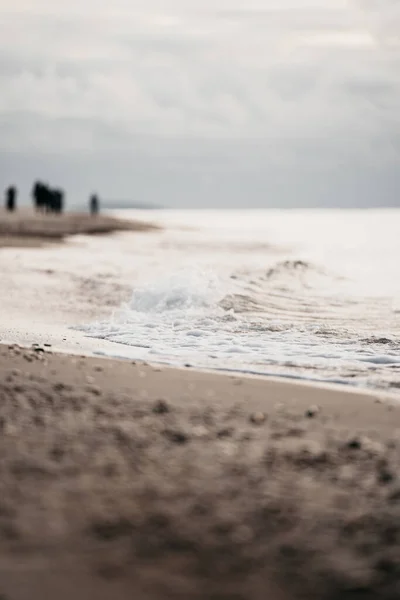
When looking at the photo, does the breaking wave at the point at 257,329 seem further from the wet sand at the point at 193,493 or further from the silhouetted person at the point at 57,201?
the silhouetted person at the point at 57,201

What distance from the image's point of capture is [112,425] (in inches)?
170

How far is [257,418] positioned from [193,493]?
1053 millimetres

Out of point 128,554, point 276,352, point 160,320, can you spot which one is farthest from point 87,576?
point 160,320

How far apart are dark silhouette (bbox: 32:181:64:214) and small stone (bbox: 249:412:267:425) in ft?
159

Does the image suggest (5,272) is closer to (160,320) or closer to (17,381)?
(160,320)

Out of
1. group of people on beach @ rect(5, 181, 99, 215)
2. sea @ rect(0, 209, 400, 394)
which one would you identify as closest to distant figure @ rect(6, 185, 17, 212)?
group of people on beach @ rect(5, 181, 99, 215)

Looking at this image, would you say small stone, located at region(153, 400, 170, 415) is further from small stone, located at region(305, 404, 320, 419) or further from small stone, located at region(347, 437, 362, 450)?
small stone, located at region(347, 437, 362, 450)

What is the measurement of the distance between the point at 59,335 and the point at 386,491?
477cm

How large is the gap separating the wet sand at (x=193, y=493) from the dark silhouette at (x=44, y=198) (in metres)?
47.7

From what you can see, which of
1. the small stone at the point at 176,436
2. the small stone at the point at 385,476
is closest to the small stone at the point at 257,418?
the small stone at the point at 176,436

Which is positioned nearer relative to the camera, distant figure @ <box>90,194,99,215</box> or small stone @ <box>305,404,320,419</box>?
small stone @ <box>305,404,320,419</box>

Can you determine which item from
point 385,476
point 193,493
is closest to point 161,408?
point 193,493

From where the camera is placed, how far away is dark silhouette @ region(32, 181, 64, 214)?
51.5 meters

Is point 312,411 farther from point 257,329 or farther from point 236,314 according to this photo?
point 236,314
